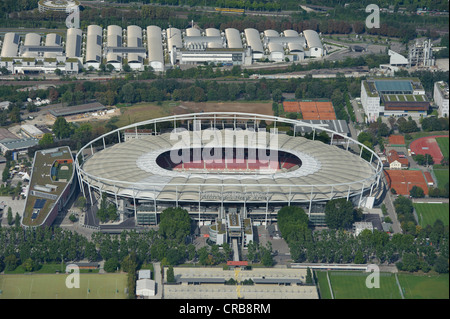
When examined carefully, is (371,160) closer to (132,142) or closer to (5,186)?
(132,142)

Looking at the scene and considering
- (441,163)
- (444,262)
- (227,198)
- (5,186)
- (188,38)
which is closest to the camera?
(444,262)

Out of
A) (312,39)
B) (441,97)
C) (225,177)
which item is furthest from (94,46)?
(225,177)

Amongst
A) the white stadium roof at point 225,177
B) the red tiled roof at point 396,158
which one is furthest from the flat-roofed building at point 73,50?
the red tiled roof at point 396,158

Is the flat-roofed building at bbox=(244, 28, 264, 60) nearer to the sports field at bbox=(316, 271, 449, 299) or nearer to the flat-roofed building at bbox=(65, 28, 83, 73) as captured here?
the flat-roofed building at bbox=(65, 28, 83, 73)

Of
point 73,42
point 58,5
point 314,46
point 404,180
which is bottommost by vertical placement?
point 404,180

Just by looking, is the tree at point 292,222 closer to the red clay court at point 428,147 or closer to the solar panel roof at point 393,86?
the red clay court at point 428,147

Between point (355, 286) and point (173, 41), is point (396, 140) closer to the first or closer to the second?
point (355, 286)

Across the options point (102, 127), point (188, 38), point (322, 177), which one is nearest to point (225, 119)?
point (102, 127)
